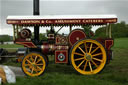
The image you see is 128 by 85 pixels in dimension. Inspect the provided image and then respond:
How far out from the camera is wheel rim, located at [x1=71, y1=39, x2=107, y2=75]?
5.14 m

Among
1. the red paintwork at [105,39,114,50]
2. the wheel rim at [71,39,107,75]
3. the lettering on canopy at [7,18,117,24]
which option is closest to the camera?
the wheel rim at [71,39,107,75]

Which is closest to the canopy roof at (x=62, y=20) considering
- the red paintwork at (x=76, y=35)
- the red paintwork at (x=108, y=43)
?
the red paintwork at (x=76, y=35)

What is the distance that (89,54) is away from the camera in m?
5.24

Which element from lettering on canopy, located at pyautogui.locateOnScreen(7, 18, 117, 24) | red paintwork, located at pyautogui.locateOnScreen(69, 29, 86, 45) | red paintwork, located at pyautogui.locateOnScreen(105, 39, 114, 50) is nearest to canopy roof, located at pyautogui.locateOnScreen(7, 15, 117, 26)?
lettering on canopy, located at pyautogui.locateOnScreen(7, 18, 117, 24)

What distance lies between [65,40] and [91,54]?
3.52 feet

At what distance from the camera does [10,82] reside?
14.3 ft

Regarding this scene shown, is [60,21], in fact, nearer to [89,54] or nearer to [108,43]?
[89,54]

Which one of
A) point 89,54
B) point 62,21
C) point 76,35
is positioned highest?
point 62,21

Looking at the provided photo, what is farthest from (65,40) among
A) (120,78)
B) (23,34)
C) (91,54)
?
(120,78)

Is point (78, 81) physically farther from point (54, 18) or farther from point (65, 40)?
point (54, 18)

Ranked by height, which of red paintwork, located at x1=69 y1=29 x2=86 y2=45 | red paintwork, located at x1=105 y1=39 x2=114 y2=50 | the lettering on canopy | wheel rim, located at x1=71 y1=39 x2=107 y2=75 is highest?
the lettering on canopy

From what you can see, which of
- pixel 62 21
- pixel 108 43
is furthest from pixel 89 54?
pixel 62 21

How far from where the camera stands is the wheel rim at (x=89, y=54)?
16.9 ft

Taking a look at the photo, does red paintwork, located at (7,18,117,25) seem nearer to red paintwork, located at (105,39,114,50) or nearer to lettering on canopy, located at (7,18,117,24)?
lettering on canopy, located at (7,18,117,24)
